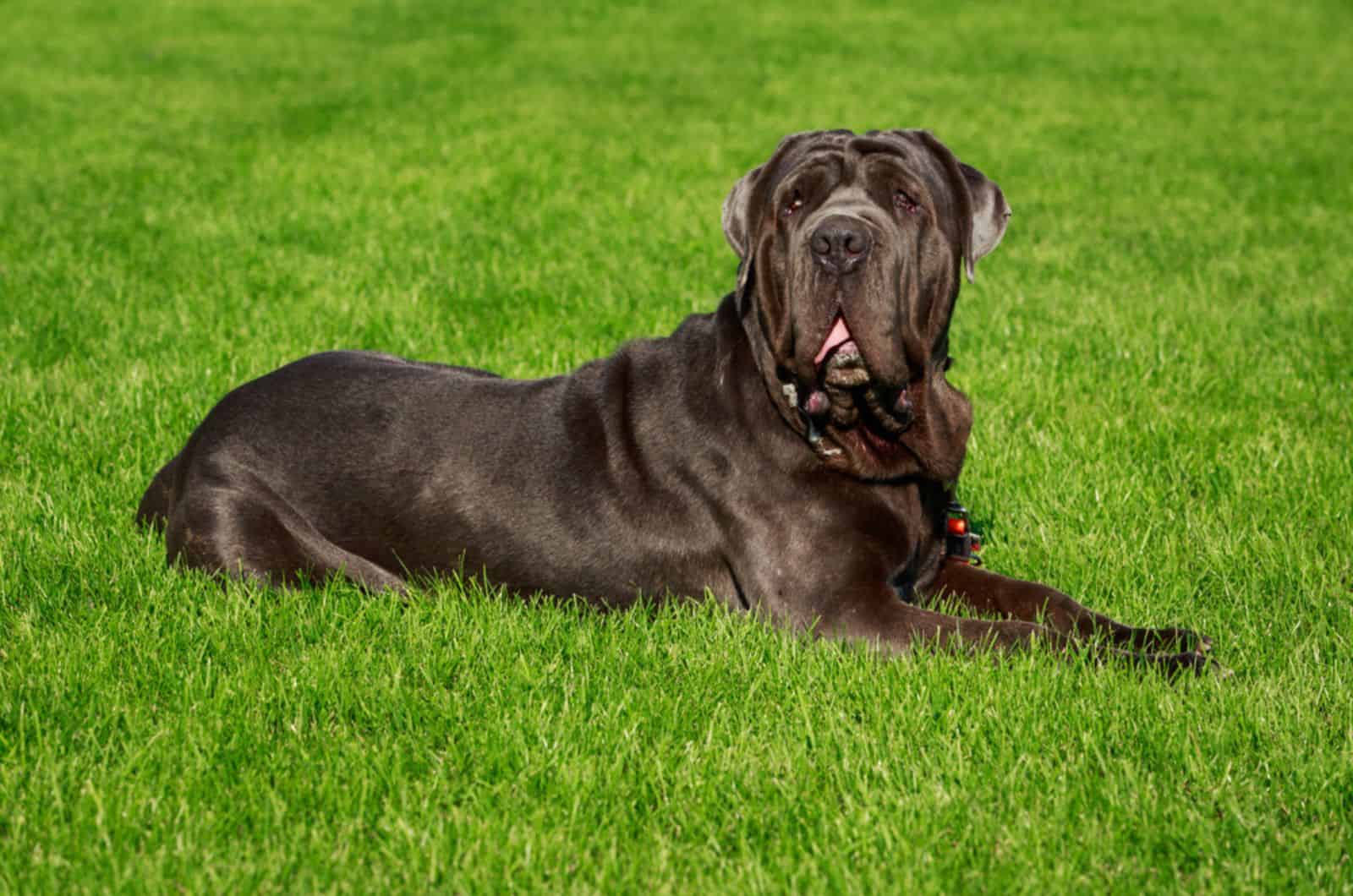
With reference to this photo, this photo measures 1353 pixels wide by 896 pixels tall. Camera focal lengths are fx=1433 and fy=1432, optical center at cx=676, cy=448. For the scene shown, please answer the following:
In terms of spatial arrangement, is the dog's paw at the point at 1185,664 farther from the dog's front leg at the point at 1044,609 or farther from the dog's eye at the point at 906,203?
the dog's eye at the point at 906,203

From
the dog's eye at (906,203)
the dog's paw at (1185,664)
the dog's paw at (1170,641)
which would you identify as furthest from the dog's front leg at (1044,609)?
the dog's eye at (906,203)

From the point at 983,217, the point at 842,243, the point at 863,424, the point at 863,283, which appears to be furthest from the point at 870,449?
the point at 983,217

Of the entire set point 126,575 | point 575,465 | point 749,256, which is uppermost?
point 749,256

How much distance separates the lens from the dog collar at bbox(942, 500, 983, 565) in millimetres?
4797

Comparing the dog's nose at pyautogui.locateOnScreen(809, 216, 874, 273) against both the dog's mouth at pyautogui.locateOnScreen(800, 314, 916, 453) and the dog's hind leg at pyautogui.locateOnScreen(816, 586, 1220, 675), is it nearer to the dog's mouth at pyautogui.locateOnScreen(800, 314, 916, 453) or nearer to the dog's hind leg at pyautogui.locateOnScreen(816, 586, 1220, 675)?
the dog's mouth at pyautogui.locateOnScreen(800, 314, 916, 453)

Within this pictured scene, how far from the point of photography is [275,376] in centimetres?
517

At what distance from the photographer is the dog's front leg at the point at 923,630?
414 cm

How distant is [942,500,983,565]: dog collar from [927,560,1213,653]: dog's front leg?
0.03 meters

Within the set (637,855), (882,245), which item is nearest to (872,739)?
(637,855)

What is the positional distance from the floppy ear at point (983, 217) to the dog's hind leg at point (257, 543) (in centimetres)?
216

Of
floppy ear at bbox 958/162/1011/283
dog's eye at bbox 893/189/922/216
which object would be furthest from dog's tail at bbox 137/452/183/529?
floppy ear at bbox 958/162/1011/283

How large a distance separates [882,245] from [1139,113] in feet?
42.2

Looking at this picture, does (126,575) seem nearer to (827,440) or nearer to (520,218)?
(827,440)

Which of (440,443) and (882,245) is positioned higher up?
(882,245)
